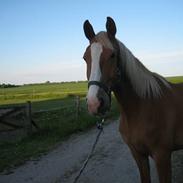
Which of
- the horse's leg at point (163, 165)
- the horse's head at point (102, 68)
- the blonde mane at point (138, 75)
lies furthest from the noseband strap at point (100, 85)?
the horse's leg at point (163, 165)

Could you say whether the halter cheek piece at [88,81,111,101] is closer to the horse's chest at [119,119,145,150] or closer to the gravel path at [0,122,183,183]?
the horse's chest at [119,119,145,150]

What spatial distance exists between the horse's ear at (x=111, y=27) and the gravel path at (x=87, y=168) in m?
3.19

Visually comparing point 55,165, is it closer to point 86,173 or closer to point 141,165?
point 86,173

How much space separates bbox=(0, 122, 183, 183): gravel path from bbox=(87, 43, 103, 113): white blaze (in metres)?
3.09

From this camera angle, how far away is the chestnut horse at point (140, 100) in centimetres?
313

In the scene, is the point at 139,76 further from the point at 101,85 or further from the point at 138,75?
the point at 101,85

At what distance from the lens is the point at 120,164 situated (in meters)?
6.70

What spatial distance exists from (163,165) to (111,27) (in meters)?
1.65

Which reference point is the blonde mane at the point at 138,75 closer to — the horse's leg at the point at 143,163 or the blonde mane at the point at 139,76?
the blonde mane at the point at 139,76

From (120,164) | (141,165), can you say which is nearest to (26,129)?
(120,164)

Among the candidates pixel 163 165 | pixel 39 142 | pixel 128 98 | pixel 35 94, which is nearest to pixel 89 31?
pixel 128 98

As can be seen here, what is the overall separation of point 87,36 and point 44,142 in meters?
6.77

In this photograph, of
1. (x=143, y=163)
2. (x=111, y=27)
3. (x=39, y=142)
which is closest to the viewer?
(x=111, y=27)

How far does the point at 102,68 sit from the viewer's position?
3.05 meters
